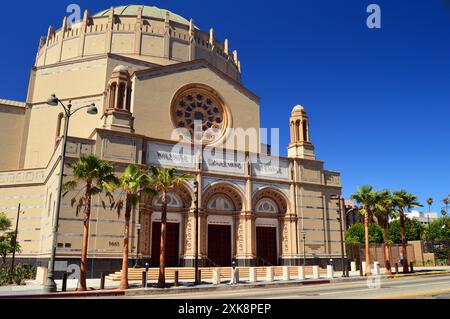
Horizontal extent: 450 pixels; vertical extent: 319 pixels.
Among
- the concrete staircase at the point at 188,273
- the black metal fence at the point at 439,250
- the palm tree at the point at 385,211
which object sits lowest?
the concrete staircase at the point at 188,273

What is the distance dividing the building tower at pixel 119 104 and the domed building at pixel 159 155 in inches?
3.8

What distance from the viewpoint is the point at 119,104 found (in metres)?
32.8

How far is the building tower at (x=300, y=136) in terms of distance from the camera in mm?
40562

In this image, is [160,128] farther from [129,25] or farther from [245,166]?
[129,25]

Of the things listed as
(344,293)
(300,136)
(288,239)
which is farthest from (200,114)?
(344,293)

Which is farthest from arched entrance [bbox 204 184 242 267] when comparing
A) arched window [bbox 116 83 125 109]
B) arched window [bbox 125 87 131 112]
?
arched window [bbox 116 83 125 109]

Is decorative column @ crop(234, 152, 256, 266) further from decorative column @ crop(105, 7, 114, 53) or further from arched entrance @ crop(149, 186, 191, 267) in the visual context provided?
decorative column @ crop(105, 7, 114, 53)

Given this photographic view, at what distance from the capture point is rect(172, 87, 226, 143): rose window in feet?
125

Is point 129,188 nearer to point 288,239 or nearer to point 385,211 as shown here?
point 288,239

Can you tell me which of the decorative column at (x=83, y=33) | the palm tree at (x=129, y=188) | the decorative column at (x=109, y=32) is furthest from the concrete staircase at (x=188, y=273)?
the decorative column at (x=83, y=33)

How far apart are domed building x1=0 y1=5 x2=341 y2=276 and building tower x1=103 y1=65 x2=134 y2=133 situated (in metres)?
0.10

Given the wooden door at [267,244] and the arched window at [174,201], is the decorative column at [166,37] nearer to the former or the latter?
the arched window at [174,201]
